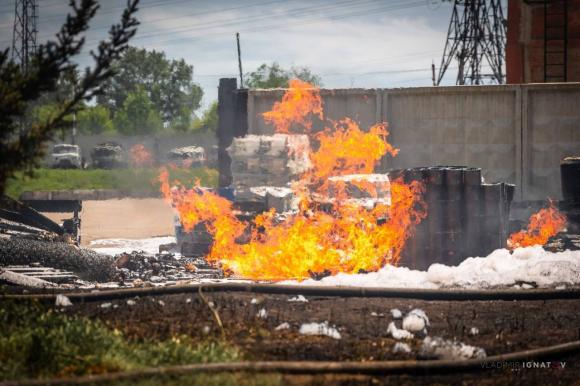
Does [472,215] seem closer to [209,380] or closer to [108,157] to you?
[209,380]

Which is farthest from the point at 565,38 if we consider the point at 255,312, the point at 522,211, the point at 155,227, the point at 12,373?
the point at 12,373

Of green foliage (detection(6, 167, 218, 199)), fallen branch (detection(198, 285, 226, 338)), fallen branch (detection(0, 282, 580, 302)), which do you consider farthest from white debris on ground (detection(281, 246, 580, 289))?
green foliage (detection(6, 167, 218, 199))

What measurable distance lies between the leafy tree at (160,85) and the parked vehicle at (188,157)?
45799 mm

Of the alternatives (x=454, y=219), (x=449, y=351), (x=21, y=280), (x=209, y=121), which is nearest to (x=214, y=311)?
(x=449, y=351)

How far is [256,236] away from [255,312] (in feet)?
19.7

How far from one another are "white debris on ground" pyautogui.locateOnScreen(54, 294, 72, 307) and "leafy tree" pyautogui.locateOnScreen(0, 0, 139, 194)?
1.76 meters

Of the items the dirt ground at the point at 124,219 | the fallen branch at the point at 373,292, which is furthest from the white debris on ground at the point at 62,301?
the dirt ground at the point at 124,219

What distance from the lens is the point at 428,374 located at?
226 inches

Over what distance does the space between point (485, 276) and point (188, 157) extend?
111 feet

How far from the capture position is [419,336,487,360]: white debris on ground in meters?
6.15

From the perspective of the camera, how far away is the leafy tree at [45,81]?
20.6 ft

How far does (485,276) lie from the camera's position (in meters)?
9.55

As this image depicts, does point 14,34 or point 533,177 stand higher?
point 14,34

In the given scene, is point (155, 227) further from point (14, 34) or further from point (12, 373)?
point (14, 34)
